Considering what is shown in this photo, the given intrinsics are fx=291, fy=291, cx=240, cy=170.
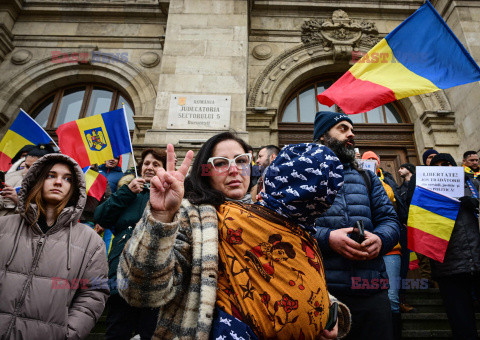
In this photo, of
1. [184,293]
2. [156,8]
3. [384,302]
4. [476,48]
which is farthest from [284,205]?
[156,8]

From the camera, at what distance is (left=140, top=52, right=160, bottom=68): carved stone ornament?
7953 mm

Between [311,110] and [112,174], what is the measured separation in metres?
5.29

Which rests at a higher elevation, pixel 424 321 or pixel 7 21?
pixel 7 21

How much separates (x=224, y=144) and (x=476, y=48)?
804cm

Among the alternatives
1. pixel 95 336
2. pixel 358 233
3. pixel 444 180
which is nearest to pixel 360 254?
pixel 358 233

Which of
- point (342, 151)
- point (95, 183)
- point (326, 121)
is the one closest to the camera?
point (342, 151)

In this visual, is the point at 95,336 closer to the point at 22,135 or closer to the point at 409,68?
the point at 22,135

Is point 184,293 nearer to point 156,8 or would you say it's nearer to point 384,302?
point 384,302

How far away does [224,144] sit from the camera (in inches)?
61.2

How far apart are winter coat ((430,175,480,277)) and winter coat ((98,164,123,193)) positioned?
14.7 ft

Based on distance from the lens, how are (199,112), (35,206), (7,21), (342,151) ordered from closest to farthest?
(35,206) → (342,151) → (199,112) → (7,21)

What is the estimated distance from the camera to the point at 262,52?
25.7 feet

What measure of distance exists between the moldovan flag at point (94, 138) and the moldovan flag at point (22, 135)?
35cm

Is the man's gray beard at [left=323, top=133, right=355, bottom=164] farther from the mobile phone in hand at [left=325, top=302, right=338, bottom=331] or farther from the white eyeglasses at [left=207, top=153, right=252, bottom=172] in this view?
the mobile phone in hand at [left=325, top=302, right=338, bottom=331]
